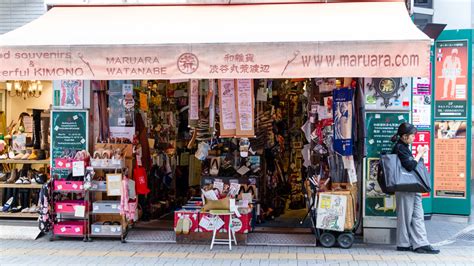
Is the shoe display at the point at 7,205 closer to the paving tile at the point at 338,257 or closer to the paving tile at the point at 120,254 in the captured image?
the paving tile at the point at 120,254

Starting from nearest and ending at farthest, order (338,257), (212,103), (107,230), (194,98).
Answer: (338,257), (107,230), (212,103), (194,98)

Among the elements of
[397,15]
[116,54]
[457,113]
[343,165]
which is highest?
[397,15]

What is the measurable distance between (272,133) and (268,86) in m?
0.85

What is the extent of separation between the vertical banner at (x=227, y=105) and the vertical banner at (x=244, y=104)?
0.10 m

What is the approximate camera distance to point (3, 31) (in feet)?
32.5

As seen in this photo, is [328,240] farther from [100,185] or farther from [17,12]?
[17,12]

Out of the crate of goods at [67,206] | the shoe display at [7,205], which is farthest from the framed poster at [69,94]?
the shoe display at [7,205]

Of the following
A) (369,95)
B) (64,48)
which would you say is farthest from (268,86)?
(64,48)

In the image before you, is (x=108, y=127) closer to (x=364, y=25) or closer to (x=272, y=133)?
(x=272, y=133)

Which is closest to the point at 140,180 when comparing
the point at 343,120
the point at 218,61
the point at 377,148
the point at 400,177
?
the point at 218,61

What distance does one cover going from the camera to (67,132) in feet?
29.7

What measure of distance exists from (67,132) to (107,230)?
5.45 feet

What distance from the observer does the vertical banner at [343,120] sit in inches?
328

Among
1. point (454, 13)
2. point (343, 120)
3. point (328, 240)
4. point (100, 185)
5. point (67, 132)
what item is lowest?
point (328, 240)
